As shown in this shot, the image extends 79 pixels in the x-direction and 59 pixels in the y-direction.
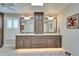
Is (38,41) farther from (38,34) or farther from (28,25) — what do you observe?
(28,25)

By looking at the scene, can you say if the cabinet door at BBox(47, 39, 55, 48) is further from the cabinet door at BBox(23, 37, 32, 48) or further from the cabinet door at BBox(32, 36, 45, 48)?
the cabinet door at BBox(23, 37, 32, 48)

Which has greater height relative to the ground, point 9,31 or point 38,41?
point 9,31

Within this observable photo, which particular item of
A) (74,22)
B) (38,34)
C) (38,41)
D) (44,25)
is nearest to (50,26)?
(44,25)

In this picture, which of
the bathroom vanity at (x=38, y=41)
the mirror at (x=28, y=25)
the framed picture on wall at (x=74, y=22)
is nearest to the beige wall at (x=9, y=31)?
the mirror at (x=28, y=25)

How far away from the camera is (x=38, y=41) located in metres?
7.29

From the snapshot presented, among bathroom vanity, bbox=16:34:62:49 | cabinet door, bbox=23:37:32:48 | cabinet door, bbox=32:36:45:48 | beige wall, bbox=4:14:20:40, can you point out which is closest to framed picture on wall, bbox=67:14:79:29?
bathroom vanity, bbox=16:34:62:49

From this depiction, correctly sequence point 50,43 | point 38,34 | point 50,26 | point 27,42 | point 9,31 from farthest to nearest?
1. point 50,26
2. point 9,31
3. point 38,34
4. point 50,43
5. point 27,42

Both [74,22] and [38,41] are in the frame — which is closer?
[74,22]

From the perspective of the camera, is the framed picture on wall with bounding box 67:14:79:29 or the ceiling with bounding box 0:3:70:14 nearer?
the framed picture on wall with bounding box 67:14:79:29

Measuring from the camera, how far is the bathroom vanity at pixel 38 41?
7.21 meters

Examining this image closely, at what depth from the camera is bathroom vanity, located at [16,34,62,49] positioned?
7211 millimetres

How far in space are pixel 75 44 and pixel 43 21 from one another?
3986 mm

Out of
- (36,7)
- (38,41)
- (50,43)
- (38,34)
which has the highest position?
(36,7)

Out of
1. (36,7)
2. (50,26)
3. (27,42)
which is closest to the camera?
(36,7)
